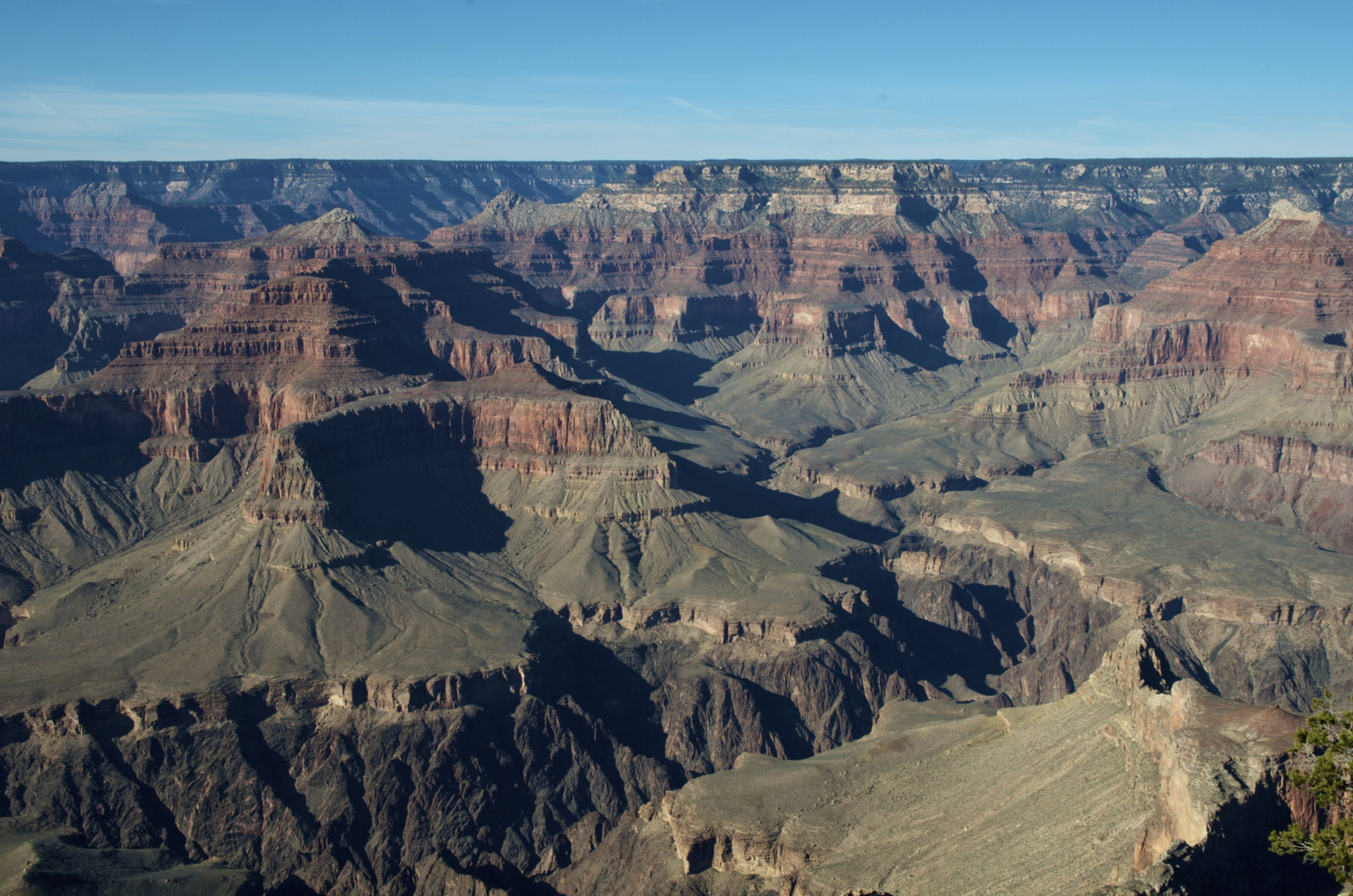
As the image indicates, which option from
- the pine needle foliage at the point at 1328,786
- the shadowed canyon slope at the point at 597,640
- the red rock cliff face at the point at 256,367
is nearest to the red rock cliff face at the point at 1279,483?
the shadowed canyon slope at the point at 597,640

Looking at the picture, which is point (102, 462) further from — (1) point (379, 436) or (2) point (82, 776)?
(2) point (82, 776)

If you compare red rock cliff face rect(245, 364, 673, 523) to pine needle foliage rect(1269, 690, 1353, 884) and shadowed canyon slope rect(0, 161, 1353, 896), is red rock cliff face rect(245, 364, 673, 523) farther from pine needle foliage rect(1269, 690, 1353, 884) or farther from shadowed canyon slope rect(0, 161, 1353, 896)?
pine needle foliage rect(1269, 690, 1353, 884)

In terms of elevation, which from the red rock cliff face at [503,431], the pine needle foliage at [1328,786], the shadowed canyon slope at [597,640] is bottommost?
the shadowed canyon slope at [597,640]

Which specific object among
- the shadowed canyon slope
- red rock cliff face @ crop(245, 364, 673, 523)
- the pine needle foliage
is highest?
the pine needle foliage

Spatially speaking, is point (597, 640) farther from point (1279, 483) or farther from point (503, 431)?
point (1279, 483)

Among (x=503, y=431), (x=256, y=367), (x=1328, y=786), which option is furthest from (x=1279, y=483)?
(x=1328, y=786)

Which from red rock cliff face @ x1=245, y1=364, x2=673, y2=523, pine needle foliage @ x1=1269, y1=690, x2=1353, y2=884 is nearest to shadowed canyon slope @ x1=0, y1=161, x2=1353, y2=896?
red rock cliff face @ x1=245, y1=364, x2=673, y2=523

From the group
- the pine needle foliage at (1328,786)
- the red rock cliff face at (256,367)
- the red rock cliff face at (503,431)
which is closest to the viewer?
the pine needle foliage at (1328,786)

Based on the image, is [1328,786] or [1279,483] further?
[1279,483]

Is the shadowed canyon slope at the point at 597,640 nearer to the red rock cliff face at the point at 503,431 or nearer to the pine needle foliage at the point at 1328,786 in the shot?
the red rock cliff face at the point at 503,431

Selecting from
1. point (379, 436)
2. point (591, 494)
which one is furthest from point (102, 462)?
point (591, 494)

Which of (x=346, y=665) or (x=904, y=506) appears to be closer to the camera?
(x=346, y=665)
